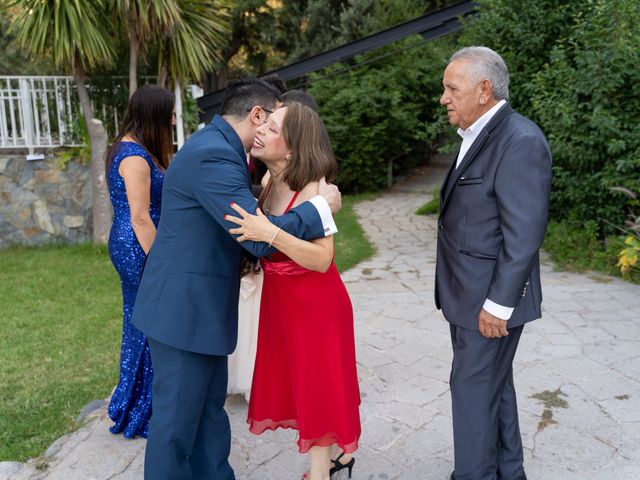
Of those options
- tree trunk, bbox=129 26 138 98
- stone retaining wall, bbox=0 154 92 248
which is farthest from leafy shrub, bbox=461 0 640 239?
stone retaining wall, bbox=0 154 92 248

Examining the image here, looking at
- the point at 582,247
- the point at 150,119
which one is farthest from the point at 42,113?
the point at 582,247

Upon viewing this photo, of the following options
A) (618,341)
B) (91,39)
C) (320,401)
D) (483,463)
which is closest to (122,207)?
(320,401)

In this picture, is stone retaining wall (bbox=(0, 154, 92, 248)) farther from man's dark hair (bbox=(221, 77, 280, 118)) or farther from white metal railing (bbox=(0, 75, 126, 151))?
man's dark hair (bbox=(221, 77, 280, 118))

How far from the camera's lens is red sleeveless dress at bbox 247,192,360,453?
242 cm

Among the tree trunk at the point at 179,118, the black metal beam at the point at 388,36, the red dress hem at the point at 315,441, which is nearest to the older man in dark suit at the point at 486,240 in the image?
the red dress hem at the point at 315,441

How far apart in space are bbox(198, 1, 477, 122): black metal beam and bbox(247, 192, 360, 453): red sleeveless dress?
8.22m

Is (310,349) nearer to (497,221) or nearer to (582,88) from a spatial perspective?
(497,221)

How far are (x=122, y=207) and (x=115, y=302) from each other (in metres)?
2.95

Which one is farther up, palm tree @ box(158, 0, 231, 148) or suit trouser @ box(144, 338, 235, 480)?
palm tree @ box(158, 0, 231, 148)

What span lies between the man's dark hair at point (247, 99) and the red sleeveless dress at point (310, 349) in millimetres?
370

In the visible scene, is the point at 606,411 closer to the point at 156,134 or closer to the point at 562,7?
the point at 156,134

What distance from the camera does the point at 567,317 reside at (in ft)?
16.8

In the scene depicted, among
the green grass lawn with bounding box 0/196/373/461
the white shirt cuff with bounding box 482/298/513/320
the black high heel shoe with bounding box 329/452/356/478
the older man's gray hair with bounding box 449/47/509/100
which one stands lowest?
the green grass lawn with bounding box 0/196/373/461

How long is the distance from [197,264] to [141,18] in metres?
6.25
